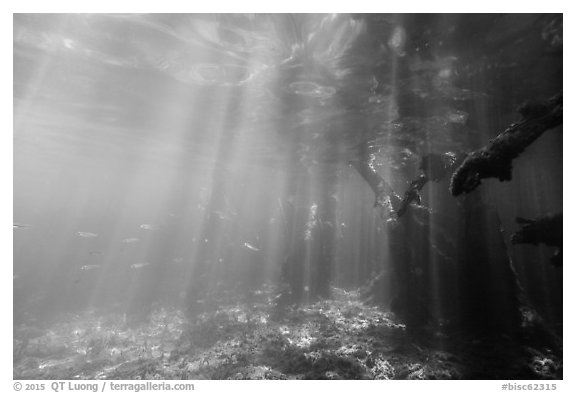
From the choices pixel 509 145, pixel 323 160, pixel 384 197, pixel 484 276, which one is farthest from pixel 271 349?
pixel 323 160

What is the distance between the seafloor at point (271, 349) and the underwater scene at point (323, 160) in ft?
0.31

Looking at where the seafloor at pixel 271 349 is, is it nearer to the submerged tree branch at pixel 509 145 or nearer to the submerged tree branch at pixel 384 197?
the submerged tree branch at pixel 384 197

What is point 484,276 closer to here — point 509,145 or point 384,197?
point 384,197

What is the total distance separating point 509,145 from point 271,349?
10.3 m

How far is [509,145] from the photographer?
20.2ft

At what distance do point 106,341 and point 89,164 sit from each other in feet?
118

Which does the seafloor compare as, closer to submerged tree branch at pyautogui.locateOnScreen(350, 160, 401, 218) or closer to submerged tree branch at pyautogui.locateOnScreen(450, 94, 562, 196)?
submerged tree branch at pyautogui.locateOnScreen(350, 160, 401, 218)

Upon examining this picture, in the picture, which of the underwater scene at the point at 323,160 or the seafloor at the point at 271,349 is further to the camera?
the seafloor at the point at 271,349

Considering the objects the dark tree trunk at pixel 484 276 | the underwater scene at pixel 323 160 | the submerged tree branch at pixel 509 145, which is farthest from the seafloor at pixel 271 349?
the submerged tree branch at pixel 509 145

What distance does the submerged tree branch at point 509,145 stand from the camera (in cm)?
592

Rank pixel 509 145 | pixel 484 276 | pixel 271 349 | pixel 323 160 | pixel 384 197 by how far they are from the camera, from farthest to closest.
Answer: pixel 323 160 → pixel 384 197 → pixel 484 276 → pixel 271 349 → pixel 509 145

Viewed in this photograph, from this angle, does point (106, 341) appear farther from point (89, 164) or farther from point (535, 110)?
point (89, 164)

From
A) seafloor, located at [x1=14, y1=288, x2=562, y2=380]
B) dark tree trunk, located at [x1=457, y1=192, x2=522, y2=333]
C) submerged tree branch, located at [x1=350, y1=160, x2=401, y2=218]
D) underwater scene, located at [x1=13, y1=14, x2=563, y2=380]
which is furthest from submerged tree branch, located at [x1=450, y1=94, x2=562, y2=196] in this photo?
submerged tree branch, located at [x1=350, y1=160, x2=401, y2=218]
